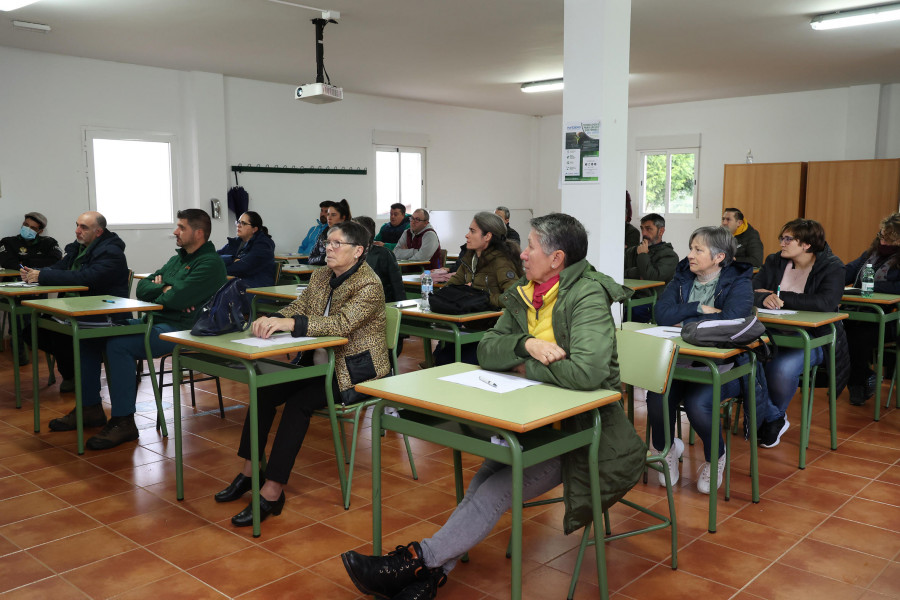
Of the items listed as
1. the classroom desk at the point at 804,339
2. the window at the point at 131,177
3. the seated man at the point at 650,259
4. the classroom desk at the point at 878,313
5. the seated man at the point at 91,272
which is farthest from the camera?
the window at the point at 131,177

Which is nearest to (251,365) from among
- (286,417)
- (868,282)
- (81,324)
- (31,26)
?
(286,417)

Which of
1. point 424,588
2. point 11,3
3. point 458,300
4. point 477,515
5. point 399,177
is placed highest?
point 11,3

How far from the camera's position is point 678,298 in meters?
3.73

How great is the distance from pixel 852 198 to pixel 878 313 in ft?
17.1

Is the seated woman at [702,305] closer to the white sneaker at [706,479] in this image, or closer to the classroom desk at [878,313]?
the white sneaker at [706,479]

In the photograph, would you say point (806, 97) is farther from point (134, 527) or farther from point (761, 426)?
point (134, 527)

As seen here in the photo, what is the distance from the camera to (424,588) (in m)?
2.30

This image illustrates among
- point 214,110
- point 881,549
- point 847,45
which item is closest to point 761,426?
point 881,549

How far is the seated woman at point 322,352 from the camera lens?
122 inches

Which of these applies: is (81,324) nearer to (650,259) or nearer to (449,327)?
(449,327)

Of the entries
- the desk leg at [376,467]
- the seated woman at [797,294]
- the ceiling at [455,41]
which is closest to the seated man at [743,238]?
the ceiling at [455,41]

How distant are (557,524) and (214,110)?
713 cm

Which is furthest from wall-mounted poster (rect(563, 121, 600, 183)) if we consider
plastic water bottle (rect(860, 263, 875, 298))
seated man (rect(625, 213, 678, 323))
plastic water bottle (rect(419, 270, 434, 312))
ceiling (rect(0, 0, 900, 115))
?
plastic water bottle (rect(860, 263, 875, 298))

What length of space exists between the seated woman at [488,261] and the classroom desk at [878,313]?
6.85 feet
